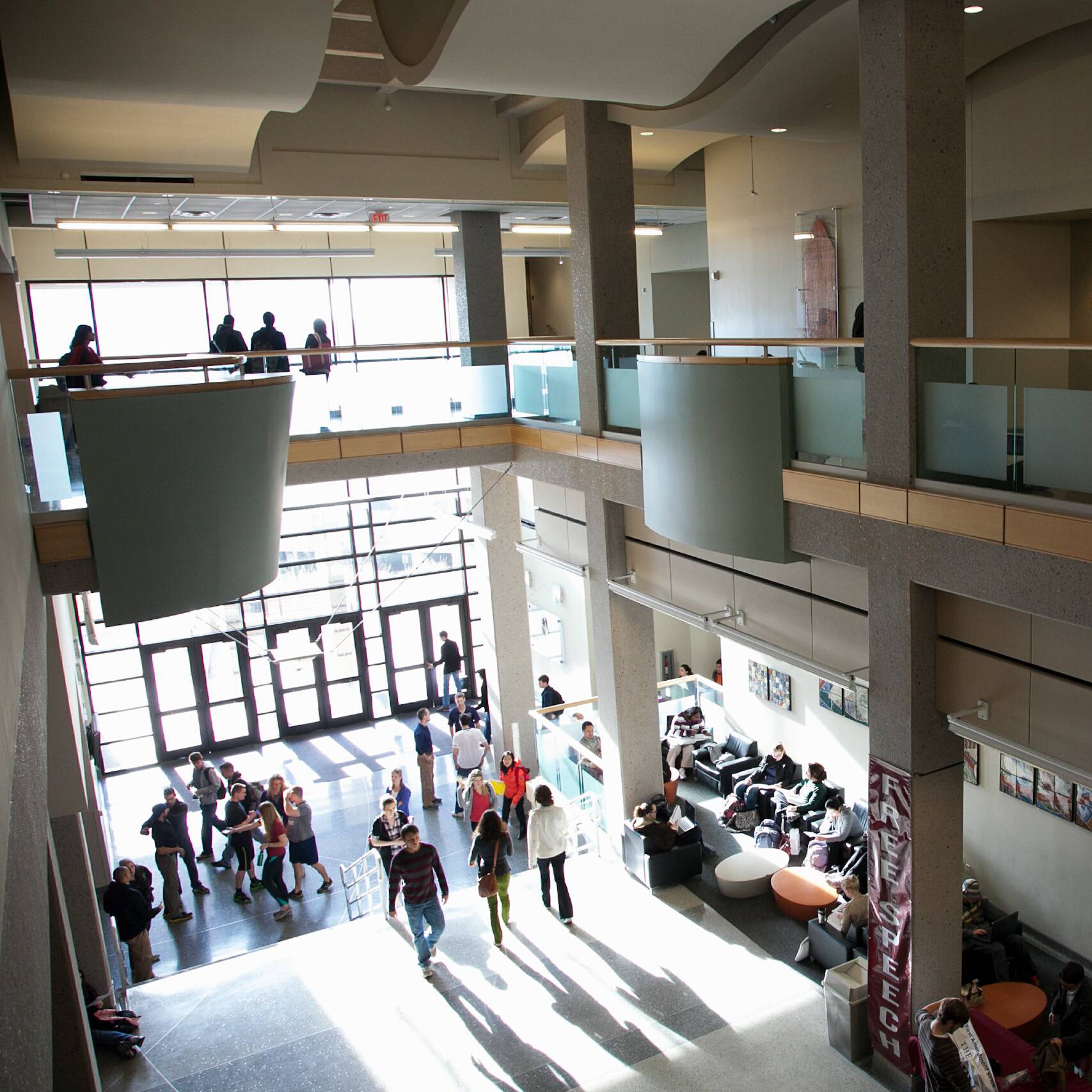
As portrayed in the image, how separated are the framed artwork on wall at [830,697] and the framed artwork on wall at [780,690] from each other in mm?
648

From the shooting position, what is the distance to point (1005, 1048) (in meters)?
7.00

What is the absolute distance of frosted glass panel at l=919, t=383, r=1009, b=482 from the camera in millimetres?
5844

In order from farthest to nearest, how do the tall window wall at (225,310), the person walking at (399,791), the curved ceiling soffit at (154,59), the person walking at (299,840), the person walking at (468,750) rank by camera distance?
the tall window wall at (225,310) < the person walking at (468,750) < the person walking at (399,791) < the person walking at (299,840) < the curved ceiling soffit at (154,59)

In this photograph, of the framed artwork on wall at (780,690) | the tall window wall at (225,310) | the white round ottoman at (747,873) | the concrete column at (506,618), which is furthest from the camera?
the tall window wall at (225,310)

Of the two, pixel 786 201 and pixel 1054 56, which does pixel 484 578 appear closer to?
pixel 786 201

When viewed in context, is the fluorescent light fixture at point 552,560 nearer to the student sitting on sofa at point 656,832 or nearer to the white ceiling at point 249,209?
the student sitting on sofa at point 656,832

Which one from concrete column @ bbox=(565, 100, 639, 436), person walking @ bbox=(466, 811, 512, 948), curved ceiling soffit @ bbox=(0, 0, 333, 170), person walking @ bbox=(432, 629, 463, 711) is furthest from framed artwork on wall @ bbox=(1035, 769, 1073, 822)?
person walking @ bbox=(432, 629, 463, 711)

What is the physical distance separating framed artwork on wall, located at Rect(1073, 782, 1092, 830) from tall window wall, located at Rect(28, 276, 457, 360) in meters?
13.5

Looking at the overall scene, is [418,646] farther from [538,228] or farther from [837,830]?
[837,830]

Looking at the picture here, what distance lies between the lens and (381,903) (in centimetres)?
1162

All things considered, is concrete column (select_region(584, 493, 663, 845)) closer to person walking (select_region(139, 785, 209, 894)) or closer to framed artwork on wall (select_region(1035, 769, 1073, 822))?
framed artwork on wall (select_region(1035, 769, 1073, 822))

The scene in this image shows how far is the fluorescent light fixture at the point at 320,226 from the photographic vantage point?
1377cm

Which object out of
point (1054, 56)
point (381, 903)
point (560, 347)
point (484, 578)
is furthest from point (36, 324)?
point (1054, 56)

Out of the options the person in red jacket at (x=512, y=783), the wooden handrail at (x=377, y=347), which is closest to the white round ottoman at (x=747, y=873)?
the person in red jacket at (x=512, y=783)
